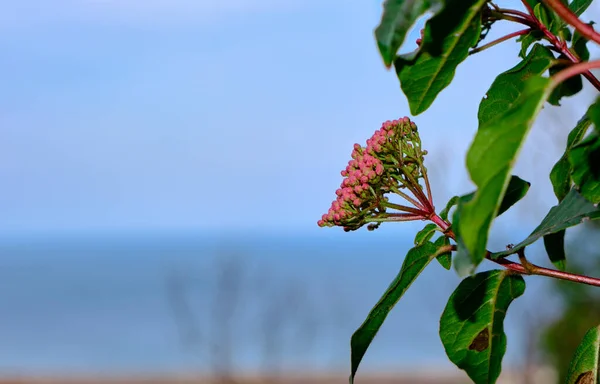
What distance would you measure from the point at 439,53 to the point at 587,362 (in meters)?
0.66

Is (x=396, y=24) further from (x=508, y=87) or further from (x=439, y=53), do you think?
(x=508, y=87)

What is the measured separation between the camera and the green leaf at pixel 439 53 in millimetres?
991

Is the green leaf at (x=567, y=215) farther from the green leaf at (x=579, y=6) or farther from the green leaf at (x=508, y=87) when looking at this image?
the green leaf at (x=579, y=6)

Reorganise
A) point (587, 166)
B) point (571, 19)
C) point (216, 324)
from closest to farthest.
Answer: point (571, 19)
point (587, 166)
point (216, 324)

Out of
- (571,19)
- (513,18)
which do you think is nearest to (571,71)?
(571,19)

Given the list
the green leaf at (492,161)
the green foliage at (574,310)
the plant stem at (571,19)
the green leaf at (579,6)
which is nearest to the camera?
the green leaf at (492,161)

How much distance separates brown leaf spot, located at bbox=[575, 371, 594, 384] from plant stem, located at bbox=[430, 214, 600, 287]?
0.23m

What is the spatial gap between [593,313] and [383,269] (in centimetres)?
5826

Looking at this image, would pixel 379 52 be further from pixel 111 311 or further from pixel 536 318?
pixel 111 311

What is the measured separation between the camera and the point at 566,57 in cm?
123

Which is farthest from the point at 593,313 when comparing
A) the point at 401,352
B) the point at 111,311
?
the point at 111,311

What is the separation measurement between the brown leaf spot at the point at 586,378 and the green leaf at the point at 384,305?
372 millimetres

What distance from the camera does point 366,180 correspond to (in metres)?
1.31

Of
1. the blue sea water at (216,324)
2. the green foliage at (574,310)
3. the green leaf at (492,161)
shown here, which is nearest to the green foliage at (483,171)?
the green leaf at (492,161)
